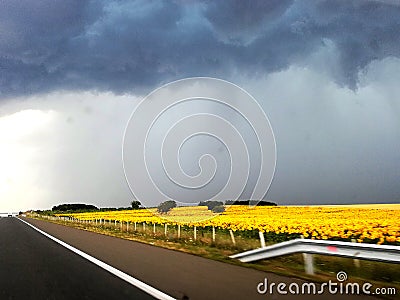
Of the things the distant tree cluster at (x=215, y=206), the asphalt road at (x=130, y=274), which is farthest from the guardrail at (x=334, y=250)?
the distant tree cluster at (x=215, y=206)

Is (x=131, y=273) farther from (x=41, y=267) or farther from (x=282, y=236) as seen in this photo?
(x=282, y=236)

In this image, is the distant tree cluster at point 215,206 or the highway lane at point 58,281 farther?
the distant tree cluster at point 215,206

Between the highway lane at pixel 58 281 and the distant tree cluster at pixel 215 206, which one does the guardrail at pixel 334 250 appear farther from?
the distant tree cluster at pixel 215 206

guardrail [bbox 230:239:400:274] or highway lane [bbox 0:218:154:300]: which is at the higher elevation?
guardrail [bbox 230:239:400:274]

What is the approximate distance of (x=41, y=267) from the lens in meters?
11.9

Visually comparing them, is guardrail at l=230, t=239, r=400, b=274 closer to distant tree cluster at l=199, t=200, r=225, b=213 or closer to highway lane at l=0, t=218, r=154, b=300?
highway lane at l=0, t=218, r=154, b=300

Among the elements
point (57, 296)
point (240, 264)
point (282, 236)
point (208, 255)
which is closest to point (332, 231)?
point (282, 236)

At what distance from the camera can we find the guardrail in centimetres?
786

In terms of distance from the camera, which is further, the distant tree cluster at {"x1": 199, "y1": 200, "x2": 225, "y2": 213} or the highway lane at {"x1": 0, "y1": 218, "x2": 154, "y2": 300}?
the distant tree cluster at {"x1": 199, "y1": 200, "x2": 225, "y2": 213}

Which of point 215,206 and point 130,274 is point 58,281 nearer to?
point 130,274

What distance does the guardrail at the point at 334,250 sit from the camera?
7.86 meters

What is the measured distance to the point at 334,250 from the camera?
29.5 ft

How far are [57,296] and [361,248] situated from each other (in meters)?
5.16

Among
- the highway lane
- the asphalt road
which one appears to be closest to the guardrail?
the asphalt road
